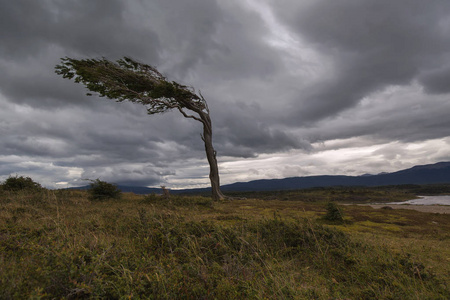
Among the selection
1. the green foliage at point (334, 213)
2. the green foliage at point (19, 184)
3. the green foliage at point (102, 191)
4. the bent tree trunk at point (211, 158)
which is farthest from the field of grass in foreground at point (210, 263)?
the bent tree trunk at point (211, 158)

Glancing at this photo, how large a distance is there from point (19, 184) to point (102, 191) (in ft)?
20.3

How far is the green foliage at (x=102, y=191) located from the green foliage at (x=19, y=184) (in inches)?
172

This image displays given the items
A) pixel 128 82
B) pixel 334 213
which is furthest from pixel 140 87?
pixel 334 213

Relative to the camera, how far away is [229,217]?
8.11 meters

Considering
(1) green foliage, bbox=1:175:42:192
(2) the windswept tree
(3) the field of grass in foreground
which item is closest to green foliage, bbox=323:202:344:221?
(3) the field of grass in foreground

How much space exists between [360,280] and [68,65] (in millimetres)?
17944

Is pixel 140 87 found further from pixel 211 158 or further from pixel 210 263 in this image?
pixel 210 263

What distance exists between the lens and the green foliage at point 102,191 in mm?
12992

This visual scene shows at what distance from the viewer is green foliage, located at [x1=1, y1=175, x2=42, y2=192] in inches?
553

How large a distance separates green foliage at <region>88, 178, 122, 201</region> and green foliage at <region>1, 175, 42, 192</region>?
4362 millimetres

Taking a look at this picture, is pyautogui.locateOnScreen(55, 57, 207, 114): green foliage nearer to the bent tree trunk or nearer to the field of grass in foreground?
the bent tree trunk

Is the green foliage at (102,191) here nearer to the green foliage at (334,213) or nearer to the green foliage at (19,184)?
the green foliage at (19,184)

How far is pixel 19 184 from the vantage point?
47.3ft

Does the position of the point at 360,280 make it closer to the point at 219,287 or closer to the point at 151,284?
the point at 219,287
